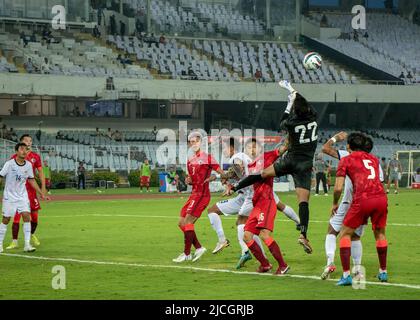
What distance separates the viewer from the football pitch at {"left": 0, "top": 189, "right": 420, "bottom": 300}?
13.1m

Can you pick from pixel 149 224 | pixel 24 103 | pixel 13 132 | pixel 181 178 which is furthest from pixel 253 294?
pixel 24 103

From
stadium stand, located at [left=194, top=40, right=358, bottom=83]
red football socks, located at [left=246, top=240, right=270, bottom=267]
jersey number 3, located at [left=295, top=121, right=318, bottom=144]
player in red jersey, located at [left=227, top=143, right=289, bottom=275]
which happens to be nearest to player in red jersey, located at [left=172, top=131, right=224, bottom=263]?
jersey number 3, located at [left=295, top=121, right=318, bottom=144]

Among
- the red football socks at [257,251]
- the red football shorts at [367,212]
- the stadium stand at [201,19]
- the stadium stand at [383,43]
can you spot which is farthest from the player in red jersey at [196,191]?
the stadium stand at [383,43]

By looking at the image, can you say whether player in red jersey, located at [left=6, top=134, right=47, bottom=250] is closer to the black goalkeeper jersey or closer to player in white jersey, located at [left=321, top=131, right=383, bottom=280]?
the black goalkeeper jersey

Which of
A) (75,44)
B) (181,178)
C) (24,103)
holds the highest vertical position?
(75,44)

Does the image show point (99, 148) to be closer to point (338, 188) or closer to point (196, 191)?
point (196, 191)

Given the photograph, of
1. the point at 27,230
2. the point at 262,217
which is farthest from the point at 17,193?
the point at 262,217

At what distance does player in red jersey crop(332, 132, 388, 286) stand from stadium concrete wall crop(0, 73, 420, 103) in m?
48.3

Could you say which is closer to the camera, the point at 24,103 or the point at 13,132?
the point at 13,132

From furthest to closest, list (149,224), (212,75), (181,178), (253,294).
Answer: (212,75) < (181,178) < (149,224) < (253,294)

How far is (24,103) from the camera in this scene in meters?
64.6

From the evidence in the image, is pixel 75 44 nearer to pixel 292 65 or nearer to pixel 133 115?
pixel 133 115

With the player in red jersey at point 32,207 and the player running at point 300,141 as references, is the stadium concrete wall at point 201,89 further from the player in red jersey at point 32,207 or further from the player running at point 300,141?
the player running at point 300,141

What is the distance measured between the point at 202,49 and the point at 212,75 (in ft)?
15.5
